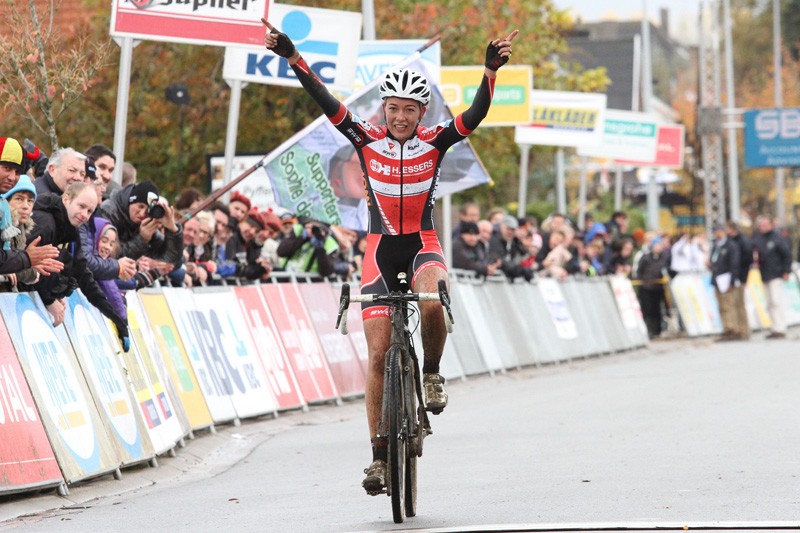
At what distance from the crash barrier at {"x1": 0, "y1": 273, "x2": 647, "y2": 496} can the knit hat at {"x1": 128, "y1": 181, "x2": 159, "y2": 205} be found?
703mm

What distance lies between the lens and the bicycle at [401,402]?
8570 mm

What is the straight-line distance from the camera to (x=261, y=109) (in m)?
Result: 30.1

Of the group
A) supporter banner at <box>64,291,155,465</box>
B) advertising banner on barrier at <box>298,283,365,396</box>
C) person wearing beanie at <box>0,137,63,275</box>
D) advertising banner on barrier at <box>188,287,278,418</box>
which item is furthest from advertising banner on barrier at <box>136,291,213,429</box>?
advertising banner on barrier at <box>298,283,365,396</box>

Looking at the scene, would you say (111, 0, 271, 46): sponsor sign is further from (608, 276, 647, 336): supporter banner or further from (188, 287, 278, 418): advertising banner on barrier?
(608, 276, 647, 336): supporter banner

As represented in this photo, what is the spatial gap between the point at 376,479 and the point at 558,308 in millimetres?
17797

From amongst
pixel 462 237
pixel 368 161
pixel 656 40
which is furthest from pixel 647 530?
pixel 656 40

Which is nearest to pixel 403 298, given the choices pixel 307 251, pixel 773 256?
pixel 307 251

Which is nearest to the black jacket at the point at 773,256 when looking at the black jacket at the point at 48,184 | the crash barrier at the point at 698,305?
the crash barrier at the point at 698,305

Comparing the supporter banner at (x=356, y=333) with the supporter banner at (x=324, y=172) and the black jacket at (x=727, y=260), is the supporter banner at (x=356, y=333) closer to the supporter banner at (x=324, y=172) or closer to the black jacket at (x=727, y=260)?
the supporter banner at (x=324, y=172)

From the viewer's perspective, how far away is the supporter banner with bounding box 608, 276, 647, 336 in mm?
30047

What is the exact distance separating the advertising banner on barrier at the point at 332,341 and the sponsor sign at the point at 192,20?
3153 mm

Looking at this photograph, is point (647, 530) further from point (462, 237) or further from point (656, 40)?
point (656, 40)

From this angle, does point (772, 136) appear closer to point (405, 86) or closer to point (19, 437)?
point (405, 86)

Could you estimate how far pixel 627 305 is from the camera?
30766mm
